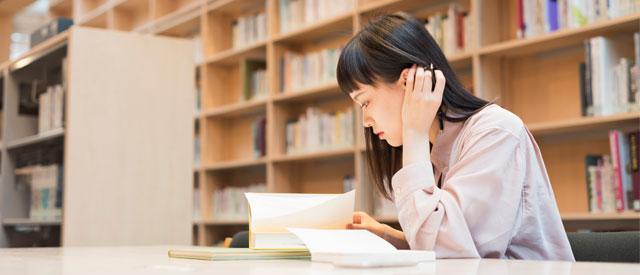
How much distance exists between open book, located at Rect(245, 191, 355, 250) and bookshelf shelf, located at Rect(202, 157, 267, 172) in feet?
9.41

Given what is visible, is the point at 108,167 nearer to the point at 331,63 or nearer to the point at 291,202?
the point at 331,63

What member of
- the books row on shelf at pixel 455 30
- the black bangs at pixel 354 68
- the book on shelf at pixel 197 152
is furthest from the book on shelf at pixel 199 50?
the black bangs at pixel 354 68

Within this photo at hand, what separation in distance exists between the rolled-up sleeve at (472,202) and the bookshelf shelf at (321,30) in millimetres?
2523

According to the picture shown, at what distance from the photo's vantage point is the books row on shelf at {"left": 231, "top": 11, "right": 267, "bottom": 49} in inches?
180

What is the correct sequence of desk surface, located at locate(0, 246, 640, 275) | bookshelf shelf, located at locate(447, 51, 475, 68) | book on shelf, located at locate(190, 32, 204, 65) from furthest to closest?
book on shelf, located at locate(190, 32, 204, 65) < bookshelf shelf, located at locate(447, 51, 475, 68) < desk surface, located at locate(0, 246, 640, 275)

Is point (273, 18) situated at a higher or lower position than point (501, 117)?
higher

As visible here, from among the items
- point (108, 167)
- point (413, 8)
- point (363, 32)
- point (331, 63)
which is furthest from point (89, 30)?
point (363, 32)

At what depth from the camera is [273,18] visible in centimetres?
443

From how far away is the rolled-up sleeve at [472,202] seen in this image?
4.36 feet

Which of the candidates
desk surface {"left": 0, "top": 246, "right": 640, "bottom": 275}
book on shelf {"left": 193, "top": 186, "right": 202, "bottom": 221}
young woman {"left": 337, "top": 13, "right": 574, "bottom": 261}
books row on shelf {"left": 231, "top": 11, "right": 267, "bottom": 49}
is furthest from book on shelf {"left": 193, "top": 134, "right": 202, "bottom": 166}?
desk surface {"left": 0, "top": 246, "right": 640, "bottom": 275}

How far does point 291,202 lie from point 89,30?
7.31 ft

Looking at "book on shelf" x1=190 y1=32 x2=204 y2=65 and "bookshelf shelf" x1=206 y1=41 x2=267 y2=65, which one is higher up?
"book on shelf" x1=190 y1=32 x2=204 y2=65

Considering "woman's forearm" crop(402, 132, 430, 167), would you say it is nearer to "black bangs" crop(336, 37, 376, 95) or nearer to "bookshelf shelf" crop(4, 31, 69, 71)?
"black bangs" crop(336, 37, 376, 95)

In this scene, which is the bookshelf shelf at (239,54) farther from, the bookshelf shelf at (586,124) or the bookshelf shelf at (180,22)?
the bookshelf shelf at (586,124)
